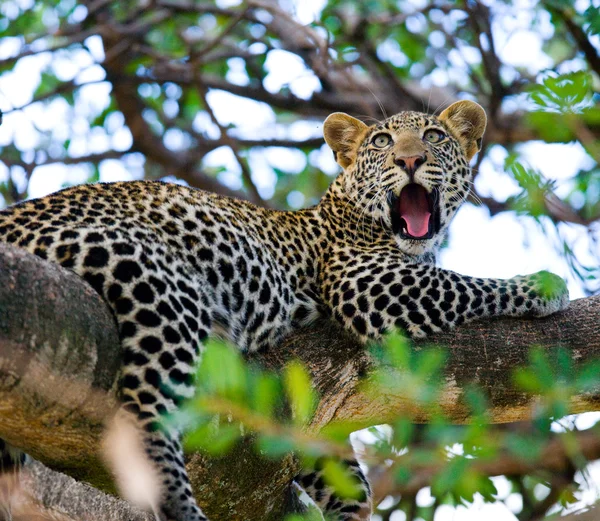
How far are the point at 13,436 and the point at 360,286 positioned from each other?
293 centimetres

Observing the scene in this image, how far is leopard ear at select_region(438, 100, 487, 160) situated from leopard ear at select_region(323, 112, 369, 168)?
0.75 metres

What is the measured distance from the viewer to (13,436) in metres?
4.90

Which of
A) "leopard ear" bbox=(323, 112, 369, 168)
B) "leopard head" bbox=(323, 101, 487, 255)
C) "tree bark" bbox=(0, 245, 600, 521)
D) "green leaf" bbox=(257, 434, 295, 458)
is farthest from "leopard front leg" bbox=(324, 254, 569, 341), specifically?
"green leaf" bbox=(257, 434, 295, 458)

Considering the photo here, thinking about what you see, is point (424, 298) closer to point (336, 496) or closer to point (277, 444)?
point (336, 496)

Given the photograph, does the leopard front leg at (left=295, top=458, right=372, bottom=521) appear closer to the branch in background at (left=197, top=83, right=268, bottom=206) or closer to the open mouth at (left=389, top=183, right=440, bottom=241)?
the open mouth at (left=389, top=183, right=440, bottom=241)

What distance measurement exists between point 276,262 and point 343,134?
194 centimetres

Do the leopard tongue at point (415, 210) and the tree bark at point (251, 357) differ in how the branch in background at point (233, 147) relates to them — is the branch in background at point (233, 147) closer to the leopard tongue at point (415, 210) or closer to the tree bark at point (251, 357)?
the leopard tongue at point (415, 210)

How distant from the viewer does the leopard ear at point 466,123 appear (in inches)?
329

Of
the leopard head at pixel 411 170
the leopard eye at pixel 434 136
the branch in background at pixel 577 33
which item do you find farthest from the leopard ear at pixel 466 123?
the branch in background at pixel 577 33

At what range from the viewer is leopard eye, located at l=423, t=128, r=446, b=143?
8016mm

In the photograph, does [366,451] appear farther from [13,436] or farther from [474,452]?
[13,436]

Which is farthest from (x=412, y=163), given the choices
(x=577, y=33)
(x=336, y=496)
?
(x=336, y=496)

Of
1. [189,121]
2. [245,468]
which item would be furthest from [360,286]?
[189,121]

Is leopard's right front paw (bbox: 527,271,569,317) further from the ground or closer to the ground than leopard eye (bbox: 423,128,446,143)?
closer to the ground
